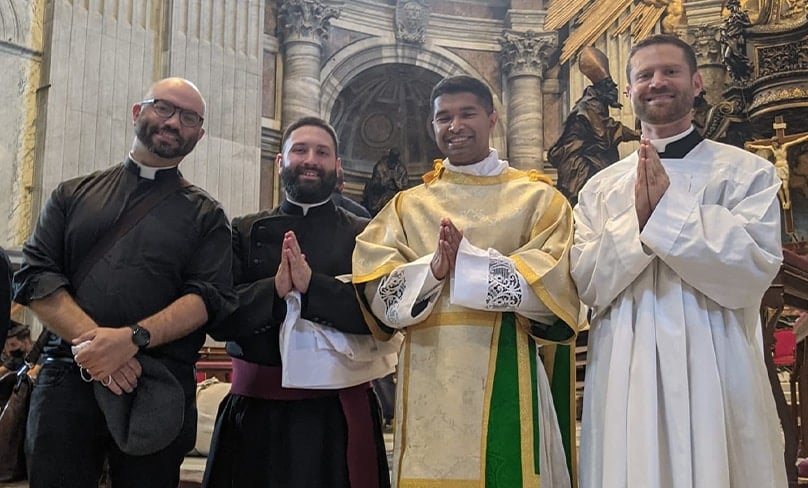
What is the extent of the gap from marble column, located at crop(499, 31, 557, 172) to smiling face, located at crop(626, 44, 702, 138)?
35.5 ft

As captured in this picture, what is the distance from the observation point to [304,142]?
9.41 feet

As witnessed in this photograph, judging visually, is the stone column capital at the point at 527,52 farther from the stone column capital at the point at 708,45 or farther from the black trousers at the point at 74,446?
the black trousers at the point at 74,446

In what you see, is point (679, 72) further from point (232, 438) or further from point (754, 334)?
point (232, 438)

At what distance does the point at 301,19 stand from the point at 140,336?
1044cm

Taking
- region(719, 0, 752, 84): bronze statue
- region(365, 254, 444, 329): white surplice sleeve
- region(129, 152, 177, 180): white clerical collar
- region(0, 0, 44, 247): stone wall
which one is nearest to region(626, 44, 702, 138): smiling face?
region(365, 254, 444, 329): white surplice sleeve

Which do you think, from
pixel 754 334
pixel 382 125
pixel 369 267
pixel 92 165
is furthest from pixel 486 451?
pixel 382 125

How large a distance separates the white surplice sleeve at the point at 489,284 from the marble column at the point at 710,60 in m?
10.3

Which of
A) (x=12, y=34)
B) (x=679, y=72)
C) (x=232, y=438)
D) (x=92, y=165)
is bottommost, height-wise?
(x=232, y=438)

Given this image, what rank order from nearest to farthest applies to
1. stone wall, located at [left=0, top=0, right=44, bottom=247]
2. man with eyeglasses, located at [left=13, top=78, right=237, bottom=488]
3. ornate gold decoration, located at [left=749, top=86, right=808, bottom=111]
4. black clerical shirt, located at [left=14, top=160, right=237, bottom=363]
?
man with eyeglasses, located at [left=13, top=78, right=237, bottom=488] → black clerical shirt, located at [left=14, top=160, right=237, bottom=363] → stone wall, located at [left=0, top=0, right=44, bottom=247] → ornate gold decoration, located at [left=749, top=86, right=808, bottom=111]

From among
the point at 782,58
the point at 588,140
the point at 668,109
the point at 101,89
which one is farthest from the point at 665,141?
the point at 782,58

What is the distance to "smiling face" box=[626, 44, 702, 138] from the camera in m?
2.45

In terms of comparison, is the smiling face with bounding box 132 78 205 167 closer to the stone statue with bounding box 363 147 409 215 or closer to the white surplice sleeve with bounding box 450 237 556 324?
the white surplice sleeve with bounding box 450 237 556 324

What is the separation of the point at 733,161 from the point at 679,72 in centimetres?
32

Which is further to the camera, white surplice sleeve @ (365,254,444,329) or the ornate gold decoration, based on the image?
the ornate gold decoration
